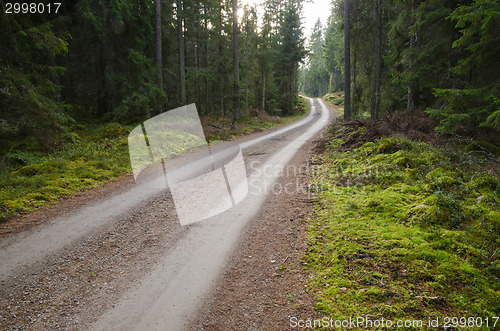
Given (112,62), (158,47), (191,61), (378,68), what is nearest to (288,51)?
(191,61)

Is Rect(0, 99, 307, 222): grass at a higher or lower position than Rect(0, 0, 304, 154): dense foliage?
lower

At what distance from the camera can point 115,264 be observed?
167 inches

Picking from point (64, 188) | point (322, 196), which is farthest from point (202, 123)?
point (322, 196)

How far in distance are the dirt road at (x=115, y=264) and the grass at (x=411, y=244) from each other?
5.95 ft

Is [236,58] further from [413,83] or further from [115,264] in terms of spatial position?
[115,264]

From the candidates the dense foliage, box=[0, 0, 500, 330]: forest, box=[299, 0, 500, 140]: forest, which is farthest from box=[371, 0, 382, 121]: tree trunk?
the dense foliage

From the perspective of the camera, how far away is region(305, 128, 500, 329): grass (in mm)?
3215

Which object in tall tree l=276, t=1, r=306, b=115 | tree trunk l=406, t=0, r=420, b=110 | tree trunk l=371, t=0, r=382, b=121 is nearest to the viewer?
tree trunk l=406, t=0, r=420, b=110

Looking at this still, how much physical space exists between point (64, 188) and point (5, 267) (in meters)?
3.93

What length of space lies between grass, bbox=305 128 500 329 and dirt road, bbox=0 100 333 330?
1815 mm

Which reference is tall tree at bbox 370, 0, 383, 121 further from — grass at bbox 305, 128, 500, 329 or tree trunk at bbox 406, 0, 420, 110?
grass at bbox 305, 128, 500, 329

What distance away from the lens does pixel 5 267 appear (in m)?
4.01

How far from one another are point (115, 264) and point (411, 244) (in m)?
5.05

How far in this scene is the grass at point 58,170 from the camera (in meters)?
6.51
